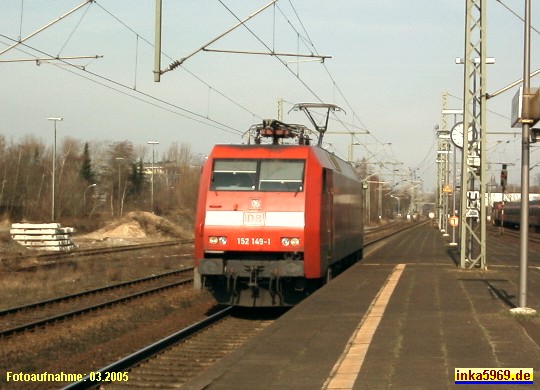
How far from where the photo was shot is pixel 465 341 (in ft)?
30.7

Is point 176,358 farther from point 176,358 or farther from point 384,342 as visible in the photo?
point 384,342

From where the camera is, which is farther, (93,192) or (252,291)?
(93,192)

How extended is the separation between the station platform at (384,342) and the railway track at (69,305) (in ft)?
13.8

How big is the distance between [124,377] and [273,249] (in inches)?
229

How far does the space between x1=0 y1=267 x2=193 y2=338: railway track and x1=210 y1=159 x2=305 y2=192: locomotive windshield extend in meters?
3.41

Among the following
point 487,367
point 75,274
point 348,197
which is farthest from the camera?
point 75,274

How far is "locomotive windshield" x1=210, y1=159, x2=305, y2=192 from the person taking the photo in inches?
603

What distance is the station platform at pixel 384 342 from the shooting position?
24.6 feet

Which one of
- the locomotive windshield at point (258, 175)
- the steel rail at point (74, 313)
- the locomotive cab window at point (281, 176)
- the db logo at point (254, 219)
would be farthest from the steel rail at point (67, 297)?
the locomotive cab window at point (281, 176)

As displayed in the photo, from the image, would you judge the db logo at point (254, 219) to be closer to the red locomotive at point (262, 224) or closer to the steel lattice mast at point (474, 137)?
the red locomotive at point (262, 224)

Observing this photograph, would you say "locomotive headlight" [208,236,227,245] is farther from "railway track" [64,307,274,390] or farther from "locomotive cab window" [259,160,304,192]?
"railway track" [64,307,274,390]

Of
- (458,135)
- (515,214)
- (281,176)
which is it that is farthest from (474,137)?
(515,214)

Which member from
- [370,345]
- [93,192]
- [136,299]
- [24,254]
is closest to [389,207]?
[93,192]

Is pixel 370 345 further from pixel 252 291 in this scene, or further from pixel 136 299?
pixel 136 299
